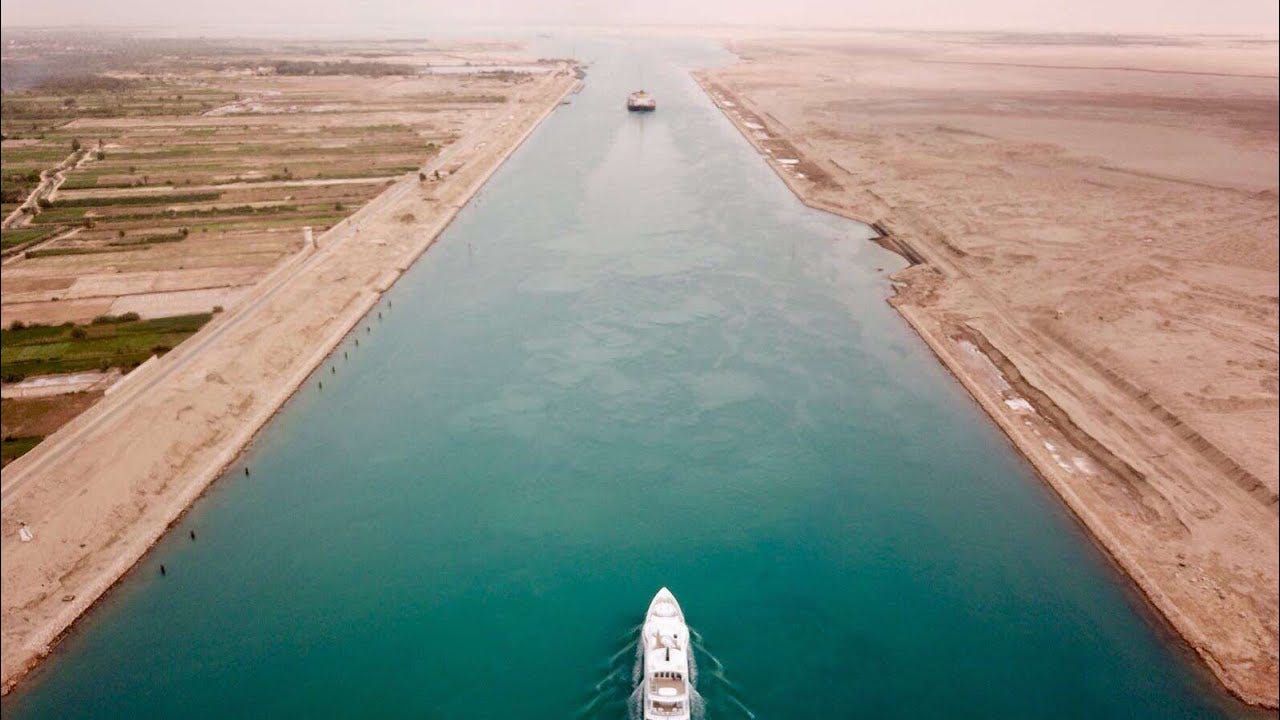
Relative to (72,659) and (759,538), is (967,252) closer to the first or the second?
(759,538)

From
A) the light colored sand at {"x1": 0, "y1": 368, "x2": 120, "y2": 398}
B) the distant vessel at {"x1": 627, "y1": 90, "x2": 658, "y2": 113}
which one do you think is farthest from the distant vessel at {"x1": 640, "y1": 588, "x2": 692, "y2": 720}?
the distant vessel at {"x1": 627, "y1": 90, "x2": 658, "y2": 113}

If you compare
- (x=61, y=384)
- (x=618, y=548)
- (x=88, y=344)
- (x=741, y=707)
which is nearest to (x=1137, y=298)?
(x=618, y=548)

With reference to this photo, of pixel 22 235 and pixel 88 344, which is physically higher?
pixel 22 235

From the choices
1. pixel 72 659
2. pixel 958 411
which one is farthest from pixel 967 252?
pixel 72 659

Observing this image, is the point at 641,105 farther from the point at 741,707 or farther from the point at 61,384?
the point at 741,707

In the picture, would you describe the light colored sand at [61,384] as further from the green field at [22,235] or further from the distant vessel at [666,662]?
the distant vessel at [666,662]

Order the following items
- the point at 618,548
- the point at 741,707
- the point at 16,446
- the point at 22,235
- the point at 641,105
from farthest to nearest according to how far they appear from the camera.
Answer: the point at 641,105, the point at 22,235, the point at 16,446, the point at 618,548, the point at 741,707

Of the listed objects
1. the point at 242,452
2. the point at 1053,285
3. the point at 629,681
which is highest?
the point at 1053,285
